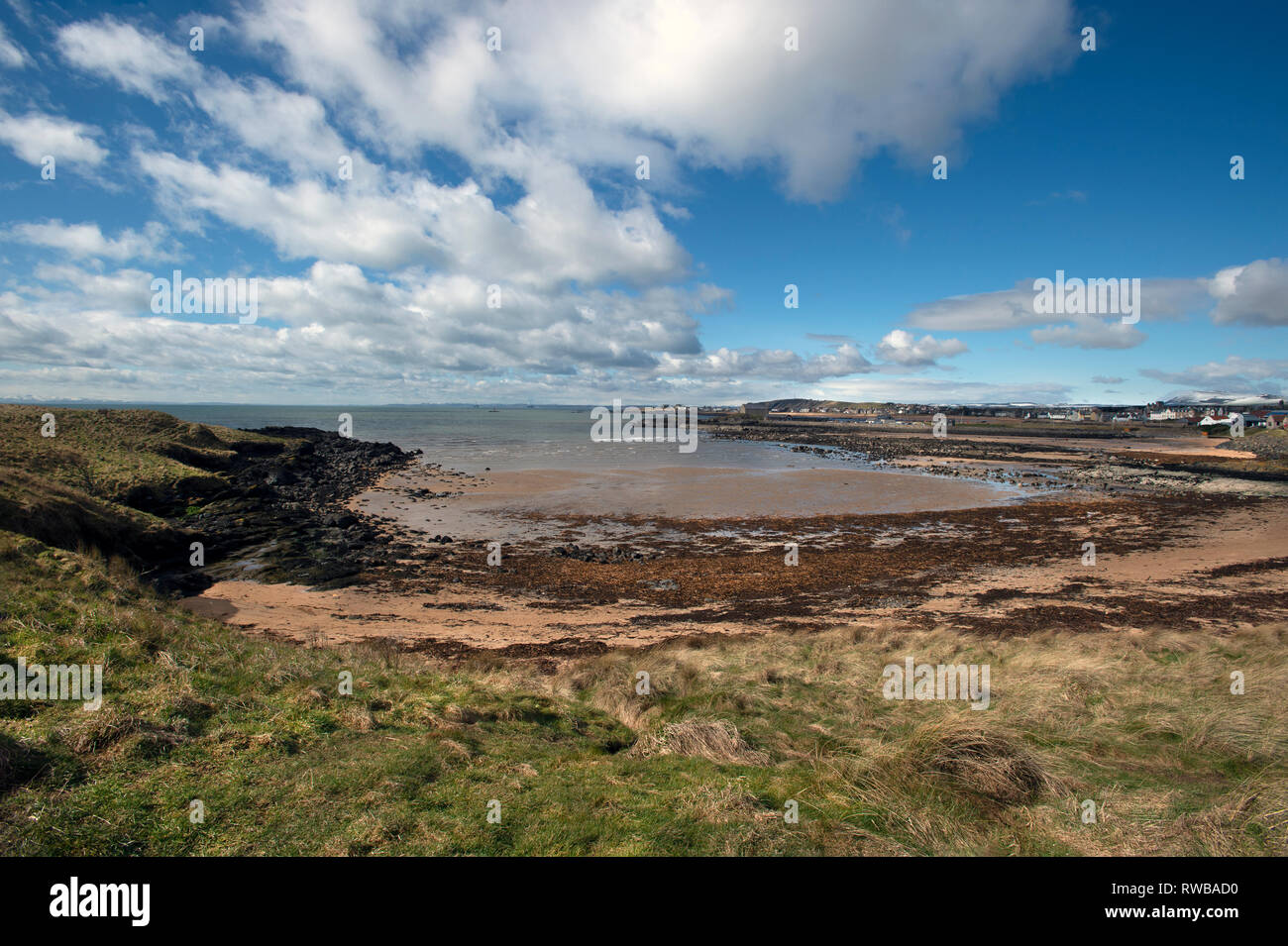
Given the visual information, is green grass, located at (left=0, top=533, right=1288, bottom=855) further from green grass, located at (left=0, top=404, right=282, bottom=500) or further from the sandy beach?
green grass, located at (left=0, top=404, right=282, bottom=500)

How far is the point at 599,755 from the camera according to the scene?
707 centimetres

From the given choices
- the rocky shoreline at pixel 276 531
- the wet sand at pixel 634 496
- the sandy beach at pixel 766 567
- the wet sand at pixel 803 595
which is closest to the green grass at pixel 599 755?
the wet sand at pixel 803 595

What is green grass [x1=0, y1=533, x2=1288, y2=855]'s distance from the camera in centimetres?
474

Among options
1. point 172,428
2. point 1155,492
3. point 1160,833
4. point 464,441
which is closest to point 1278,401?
point 1155,492

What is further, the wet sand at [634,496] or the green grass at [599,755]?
the wet sand at [634,496]

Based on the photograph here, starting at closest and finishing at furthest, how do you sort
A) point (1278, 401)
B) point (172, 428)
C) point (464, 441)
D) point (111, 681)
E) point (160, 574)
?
point (111, 681) → point (160, 574) → point (172, 428) → point (464, 441) → point (1278, 401)

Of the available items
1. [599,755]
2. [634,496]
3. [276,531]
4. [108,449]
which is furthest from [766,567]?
[108,449]

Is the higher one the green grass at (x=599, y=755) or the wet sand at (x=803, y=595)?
the green grass at (x=599, y=755)

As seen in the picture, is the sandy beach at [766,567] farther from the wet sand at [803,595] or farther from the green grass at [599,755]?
the green grass at [599,755]

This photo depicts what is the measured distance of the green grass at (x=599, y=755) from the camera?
4.74 m
